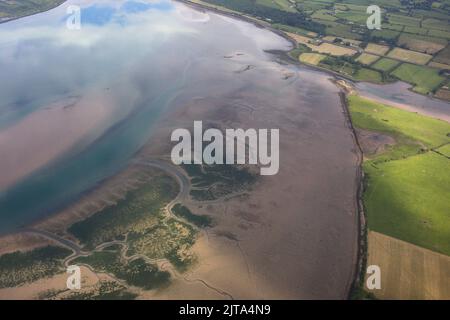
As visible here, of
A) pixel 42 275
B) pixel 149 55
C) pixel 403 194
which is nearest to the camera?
pixel 42 275

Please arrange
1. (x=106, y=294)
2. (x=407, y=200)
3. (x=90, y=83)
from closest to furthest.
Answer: (x=106, y=294), (x=407, y=200), (x=90, y=83)

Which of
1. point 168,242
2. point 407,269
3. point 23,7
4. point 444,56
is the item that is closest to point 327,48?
point 444,56

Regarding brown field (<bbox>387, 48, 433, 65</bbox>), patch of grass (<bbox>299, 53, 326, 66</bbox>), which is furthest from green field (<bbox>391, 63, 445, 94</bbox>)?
patch of grass (<bbox>299, 53, 326, 66</bbox>)

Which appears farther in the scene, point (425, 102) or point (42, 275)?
point (425, 102)

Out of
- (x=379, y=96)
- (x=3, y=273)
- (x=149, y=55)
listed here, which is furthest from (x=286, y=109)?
(x=3, y=273)

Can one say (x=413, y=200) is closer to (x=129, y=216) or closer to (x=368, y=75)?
(x=129, y=216)

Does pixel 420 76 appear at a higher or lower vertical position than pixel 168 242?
higher

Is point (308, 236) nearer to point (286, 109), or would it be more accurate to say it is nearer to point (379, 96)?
point (286, 109)

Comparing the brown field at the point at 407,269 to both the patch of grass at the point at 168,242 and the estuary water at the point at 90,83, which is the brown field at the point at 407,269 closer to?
the patch of grass at the point at 168,242
